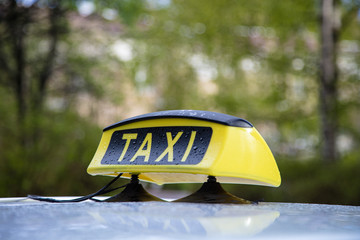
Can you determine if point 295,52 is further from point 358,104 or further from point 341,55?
point 358,104

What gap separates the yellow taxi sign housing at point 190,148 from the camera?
4.99 feet

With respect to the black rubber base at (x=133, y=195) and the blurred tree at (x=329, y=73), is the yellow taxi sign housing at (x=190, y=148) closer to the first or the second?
the black rubber base at (x=133, y=195)

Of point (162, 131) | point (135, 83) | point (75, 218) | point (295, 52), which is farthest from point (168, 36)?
point (75, 218)

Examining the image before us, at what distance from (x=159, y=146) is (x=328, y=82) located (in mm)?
7988

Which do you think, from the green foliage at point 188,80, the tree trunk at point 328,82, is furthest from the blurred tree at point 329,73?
the green foliage at point 188,80

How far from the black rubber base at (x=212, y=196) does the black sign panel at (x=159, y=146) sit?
172 mm

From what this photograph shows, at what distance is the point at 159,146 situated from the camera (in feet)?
Answer: 5.36

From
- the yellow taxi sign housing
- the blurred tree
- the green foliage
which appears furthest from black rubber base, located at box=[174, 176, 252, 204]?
the blurred tree

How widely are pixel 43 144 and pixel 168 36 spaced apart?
4.01 m

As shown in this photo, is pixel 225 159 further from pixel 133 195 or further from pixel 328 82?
pixel 328 82

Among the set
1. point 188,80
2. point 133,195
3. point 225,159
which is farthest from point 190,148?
point 188,80

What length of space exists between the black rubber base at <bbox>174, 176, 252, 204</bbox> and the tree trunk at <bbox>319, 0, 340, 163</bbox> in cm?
749

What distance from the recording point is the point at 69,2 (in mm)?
8508

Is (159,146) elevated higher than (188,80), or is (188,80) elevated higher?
(188,80)
